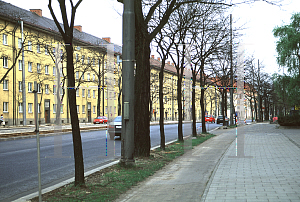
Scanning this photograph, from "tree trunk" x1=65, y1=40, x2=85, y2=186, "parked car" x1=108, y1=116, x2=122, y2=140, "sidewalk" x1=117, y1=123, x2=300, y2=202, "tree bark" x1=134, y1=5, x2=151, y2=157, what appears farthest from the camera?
"parked car" x1=108, y1=116, x2=122, y2=140

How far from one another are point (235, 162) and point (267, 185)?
359cm

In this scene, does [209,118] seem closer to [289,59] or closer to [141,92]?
[289,59]

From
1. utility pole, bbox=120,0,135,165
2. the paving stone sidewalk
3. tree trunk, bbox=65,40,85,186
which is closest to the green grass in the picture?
tree trunk, bbox=65,40,85,186

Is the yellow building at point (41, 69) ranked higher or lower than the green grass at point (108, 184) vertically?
higher

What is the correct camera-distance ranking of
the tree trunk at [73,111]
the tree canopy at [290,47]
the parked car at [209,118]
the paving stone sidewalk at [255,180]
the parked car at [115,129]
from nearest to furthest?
the paving stone sidewalk at [255,180]
the tree trunk at [73,111]
the parked car at [115,129]
the tree canopy at [290,47]
the parked car at [209,118]

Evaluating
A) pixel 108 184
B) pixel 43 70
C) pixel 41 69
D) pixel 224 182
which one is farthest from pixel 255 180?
pixel 43 70

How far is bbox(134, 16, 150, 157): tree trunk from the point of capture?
10891 millimetres

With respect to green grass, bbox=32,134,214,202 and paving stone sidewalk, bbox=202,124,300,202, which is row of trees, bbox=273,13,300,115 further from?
green grass, bbox=32,134,214,202

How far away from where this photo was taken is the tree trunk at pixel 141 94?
10891mm

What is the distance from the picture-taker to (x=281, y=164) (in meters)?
9.77

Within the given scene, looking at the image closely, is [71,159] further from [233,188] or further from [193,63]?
[193,63]

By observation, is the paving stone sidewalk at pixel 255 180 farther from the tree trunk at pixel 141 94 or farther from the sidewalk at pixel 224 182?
the tree trunk at pixel 141 94

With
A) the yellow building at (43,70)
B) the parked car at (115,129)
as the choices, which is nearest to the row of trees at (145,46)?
the parked car at (115,129)

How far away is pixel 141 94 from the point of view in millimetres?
10922
